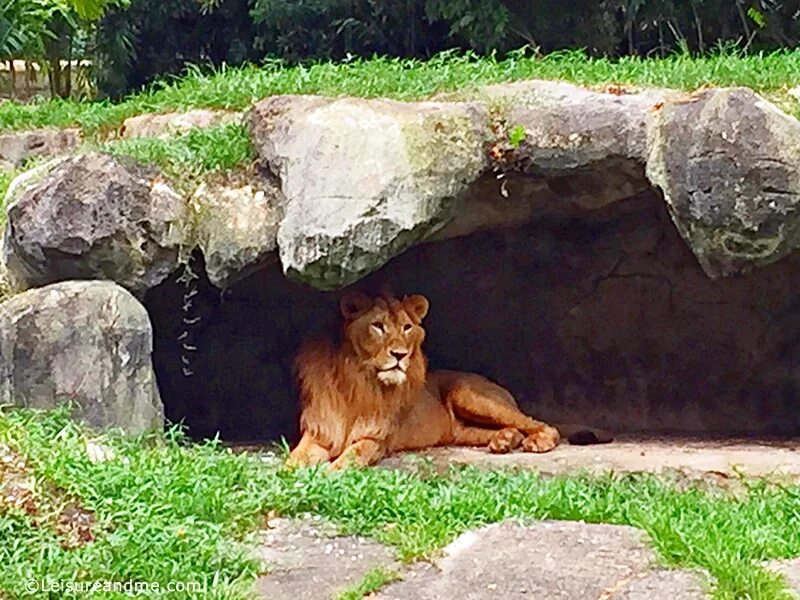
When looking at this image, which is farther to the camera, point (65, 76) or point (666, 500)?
point (65, 76)

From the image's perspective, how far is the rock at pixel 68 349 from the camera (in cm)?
559

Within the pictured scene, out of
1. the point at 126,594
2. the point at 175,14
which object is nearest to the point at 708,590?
the point at 126,594

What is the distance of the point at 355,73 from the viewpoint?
22.4 ft

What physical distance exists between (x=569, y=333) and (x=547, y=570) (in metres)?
3.87

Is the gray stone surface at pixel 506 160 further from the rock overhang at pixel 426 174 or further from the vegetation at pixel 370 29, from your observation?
the vegetation at pixel 370 29

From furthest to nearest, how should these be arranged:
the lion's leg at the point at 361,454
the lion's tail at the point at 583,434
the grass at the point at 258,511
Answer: the lion's tail at the point at 583,434
the lion's leg at the point at 361,454
the grass at the point at 258,511

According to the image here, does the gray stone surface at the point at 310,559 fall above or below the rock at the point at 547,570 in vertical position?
above

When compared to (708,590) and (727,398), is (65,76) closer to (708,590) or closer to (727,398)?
(727,398)

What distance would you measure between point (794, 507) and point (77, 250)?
10.1ft

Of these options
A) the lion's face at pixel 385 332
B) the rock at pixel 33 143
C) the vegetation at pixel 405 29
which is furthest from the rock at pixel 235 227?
the vegetation at pixel 405 29

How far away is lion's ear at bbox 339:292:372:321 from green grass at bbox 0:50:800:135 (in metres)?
1.03

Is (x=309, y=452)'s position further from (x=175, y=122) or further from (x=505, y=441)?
(x=175, y=122)

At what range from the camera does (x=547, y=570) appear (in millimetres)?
4109

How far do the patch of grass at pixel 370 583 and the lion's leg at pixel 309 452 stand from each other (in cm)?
202
